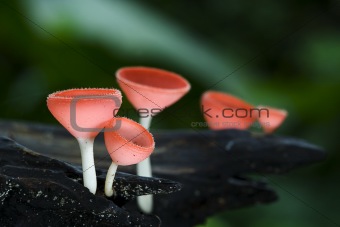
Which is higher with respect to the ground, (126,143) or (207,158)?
(126,143)

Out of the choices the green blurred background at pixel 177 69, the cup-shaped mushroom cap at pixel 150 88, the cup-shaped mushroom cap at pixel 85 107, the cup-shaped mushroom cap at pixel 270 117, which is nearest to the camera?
the cup-shaped mushroom cap at pixel 85 107

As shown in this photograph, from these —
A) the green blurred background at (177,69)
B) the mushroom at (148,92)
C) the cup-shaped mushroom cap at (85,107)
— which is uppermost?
the cup-shaped mushroom cap at (85,107)

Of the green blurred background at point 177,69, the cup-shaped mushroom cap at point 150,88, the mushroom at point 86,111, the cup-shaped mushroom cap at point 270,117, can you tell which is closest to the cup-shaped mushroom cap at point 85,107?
the mushroom at point 86,111

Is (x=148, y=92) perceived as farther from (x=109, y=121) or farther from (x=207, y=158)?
(x=207, y=158)

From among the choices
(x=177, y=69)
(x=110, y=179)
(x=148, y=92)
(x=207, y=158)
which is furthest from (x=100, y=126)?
(x=177, y=69)

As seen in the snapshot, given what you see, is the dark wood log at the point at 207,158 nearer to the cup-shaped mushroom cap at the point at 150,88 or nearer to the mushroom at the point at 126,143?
the cup-shaped mushroom cap at the point at 150,88

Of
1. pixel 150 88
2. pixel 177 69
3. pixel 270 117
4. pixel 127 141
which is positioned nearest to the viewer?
pixel 127 141

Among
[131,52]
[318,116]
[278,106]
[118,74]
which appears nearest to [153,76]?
[118,74]

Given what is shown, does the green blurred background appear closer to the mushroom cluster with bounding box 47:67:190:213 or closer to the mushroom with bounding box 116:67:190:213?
the mushroom with bounding box 116:67:190:213
